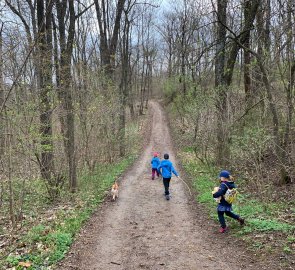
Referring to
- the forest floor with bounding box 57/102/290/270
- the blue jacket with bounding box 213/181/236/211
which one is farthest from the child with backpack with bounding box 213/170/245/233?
the forest floor with bounding box 57/102/290/270

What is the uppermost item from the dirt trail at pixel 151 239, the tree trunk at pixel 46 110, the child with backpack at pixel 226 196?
the tree trunk at pixel 46 110

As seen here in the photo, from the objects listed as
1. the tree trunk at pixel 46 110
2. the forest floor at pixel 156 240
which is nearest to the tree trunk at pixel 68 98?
the tree trunk at pixel 46 110

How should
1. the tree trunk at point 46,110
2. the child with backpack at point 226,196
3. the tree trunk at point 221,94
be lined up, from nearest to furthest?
1. the child with backpack at point 226,196
2. the tree trunk at point 46,110
3. the tree trunk at point 221,94

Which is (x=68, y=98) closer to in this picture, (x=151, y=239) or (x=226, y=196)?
(x=151, y=239)

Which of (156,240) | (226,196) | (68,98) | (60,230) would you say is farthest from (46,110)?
(226,196)

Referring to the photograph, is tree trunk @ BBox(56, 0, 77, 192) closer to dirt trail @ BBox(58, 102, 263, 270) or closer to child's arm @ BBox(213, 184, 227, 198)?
dirt trail @ BBox(58, 102, 263, 270)

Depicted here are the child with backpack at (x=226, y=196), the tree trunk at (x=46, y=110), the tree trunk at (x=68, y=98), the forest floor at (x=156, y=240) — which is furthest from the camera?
the tree trunk at (x=68, y=98)

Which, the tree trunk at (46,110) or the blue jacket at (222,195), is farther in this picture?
the tree trunk at (46,110)

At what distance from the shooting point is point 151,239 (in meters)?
7.99

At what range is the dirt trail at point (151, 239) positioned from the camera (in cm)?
675

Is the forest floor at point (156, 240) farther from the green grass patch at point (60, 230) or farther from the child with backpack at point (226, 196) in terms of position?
the child with backpack at point (226, 196)

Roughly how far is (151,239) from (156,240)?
142mm

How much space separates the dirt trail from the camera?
6.75 meters

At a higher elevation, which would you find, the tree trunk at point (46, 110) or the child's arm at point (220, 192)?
the tree trunk at point (46, 110)
